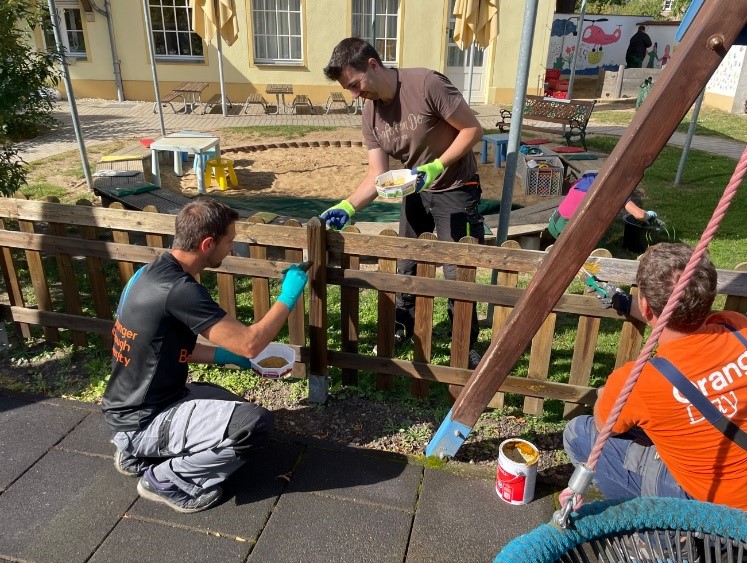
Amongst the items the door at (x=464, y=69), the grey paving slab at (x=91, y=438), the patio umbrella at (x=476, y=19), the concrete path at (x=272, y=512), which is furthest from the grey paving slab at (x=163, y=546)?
the door at (x=464, y=69)

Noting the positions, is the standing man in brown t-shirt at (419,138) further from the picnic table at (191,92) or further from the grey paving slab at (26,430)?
the picnic table at (191,92)

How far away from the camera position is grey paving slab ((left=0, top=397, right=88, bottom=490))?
2.96m

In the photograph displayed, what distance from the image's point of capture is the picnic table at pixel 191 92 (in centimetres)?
1523

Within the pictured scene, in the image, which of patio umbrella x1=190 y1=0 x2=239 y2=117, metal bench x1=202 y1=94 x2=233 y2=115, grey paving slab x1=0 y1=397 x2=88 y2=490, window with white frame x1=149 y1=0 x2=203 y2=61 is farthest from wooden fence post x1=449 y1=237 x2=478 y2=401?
window with white frame x1=149 y1=0 x2=203 y2=61

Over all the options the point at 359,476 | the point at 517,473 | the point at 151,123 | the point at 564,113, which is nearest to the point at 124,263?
the point at 359,476

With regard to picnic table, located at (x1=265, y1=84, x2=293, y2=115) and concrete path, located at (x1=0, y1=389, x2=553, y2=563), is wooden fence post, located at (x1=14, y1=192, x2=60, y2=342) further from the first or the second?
picnic table, located at (x1=265, y1=84, x2=293, y2=115)

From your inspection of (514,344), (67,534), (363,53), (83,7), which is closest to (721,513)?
(514,344)

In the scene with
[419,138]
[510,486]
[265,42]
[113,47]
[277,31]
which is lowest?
[510,486]

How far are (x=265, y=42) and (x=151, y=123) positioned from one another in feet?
15.1

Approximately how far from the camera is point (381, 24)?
1642 centimetres

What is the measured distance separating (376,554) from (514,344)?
106 cm

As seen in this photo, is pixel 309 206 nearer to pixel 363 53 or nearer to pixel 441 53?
pixel 363 53

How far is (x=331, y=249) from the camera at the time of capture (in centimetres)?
322

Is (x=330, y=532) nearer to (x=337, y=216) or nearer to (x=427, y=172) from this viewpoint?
(x=337, y=216)
